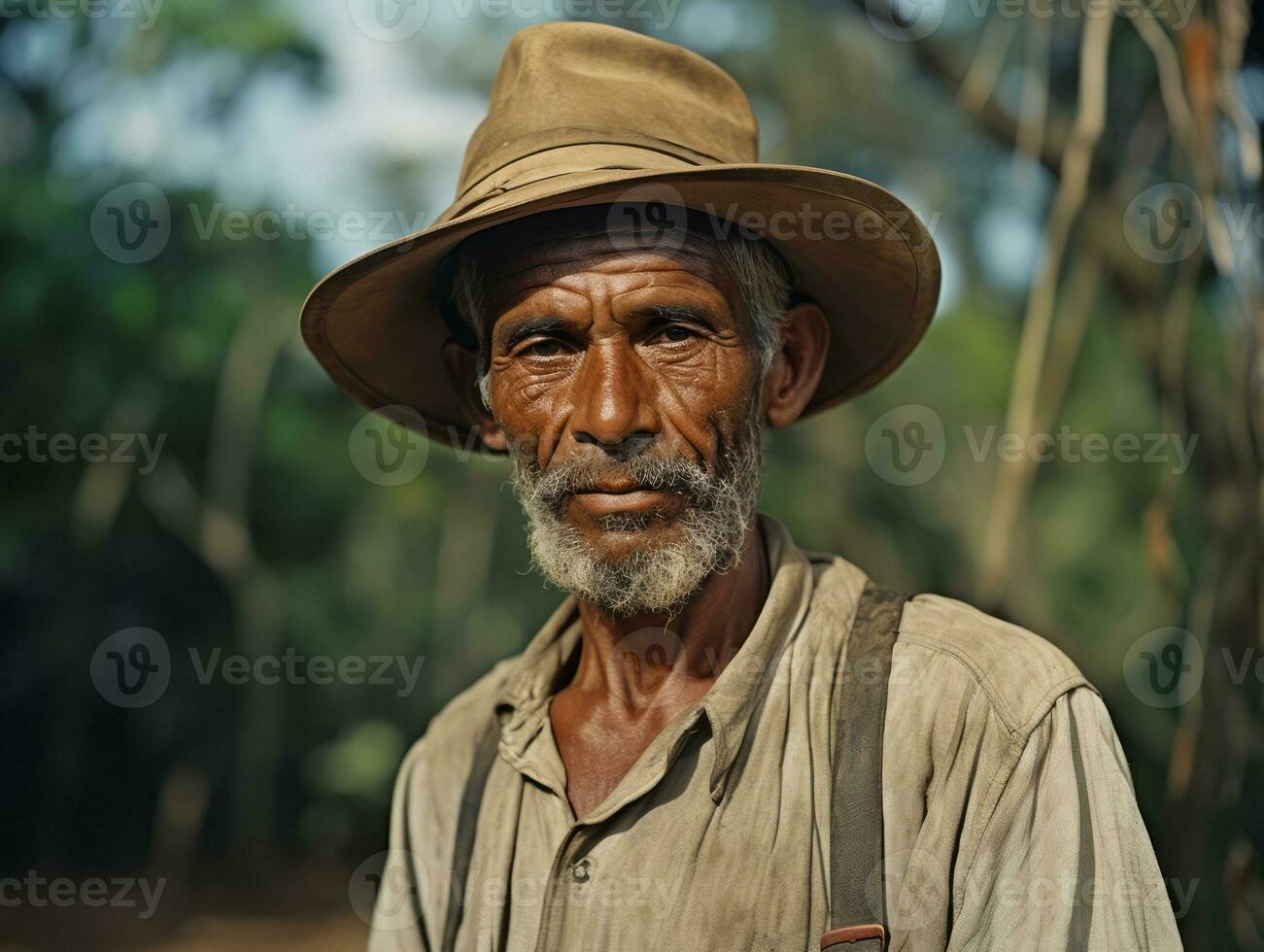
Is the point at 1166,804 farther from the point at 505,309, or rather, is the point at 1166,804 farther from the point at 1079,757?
the point at 505,309

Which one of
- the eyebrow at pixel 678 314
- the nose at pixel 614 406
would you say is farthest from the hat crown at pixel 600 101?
the nose at pixel 614 406

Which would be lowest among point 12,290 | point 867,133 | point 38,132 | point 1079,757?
point 1079,757

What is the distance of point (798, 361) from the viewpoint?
91.2 inches

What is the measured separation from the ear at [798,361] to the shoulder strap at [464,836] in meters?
0.82

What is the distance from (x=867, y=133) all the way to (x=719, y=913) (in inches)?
231

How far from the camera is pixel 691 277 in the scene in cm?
204

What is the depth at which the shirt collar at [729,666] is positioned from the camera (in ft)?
6.07

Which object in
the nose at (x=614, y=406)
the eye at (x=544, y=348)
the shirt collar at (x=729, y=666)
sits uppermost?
the eye at (x=544, y=348)

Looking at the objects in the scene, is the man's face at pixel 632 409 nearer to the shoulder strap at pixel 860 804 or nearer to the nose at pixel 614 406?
the nose at pixel 614 406

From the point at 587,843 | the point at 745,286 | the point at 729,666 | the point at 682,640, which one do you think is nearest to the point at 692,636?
the point at 682,640

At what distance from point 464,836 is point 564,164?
1.18 meters

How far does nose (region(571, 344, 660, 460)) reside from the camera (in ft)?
6.31

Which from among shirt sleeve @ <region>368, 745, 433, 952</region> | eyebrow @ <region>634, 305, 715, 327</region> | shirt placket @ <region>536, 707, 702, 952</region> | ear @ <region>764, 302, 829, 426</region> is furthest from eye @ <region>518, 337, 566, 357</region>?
shirt sleeve @ <region>368, 745, 433, 952</region>

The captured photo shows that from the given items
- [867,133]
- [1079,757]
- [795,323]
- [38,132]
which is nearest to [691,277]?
[795,323]
